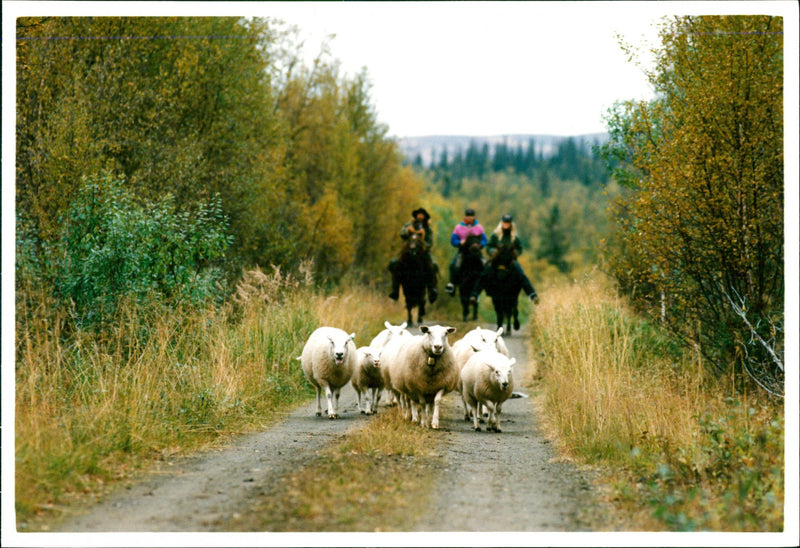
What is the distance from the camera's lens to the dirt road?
7402mm

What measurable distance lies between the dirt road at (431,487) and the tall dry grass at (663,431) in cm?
48

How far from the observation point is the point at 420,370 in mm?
12438

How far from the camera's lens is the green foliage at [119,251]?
12.7m

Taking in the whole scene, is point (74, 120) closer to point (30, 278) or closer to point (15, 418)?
point (30, 278)

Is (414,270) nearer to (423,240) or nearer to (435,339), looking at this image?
(423,240)

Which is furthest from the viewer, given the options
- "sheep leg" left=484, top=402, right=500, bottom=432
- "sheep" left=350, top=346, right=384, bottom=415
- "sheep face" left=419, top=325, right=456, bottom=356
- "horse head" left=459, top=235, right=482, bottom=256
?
"horse head" left=459, top=235, right=482, bottom=256

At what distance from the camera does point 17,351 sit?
10.3 m

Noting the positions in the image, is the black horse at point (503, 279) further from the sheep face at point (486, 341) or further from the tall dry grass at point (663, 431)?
the sheep face at point (486, 341)

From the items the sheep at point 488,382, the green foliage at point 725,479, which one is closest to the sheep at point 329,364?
the sheep at point 488,382

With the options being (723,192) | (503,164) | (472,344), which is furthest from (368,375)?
(503,164)

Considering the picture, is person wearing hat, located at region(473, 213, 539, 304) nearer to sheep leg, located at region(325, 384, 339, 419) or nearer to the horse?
the horse

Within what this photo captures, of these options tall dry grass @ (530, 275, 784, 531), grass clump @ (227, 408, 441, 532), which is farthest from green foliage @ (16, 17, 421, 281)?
tall dry grass @ (530, 275, 784, 531)

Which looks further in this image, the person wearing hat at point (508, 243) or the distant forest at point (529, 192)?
the distant forest at point (529, 192)

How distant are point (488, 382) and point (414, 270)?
41.2 ft
